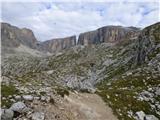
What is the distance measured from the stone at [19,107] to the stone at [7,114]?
515mm

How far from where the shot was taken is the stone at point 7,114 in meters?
Result: 22.1

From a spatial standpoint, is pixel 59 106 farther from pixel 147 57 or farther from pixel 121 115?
pixel 147 57

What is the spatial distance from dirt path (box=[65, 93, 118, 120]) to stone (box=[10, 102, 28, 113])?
4.34m

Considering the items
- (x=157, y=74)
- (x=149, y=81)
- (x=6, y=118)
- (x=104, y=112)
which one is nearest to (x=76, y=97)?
(x=104, y=112)

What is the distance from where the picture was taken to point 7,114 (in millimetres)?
22312

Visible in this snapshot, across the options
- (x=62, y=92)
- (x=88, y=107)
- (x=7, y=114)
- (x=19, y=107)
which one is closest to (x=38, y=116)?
(x=19, y=107)

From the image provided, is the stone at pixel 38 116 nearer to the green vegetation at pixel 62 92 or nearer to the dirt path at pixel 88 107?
the dirt path at pixel 88 107

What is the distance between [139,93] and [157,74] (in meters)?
8.66

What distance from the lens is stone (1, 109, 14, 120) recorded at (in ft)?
72.5

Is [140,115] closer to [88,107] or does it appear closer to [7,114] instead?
A: [88,107]

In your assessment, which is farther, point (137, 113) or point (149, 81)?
point (149, 81)

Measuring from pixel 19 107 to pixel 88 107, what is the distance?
6.89 meters

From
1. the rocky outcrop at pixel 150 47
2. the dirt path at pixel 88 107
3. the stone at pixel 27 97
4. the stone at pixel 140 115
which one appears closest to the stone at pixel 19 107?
the stone at pixel 27 97

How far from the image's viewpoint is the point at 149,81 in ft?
129
